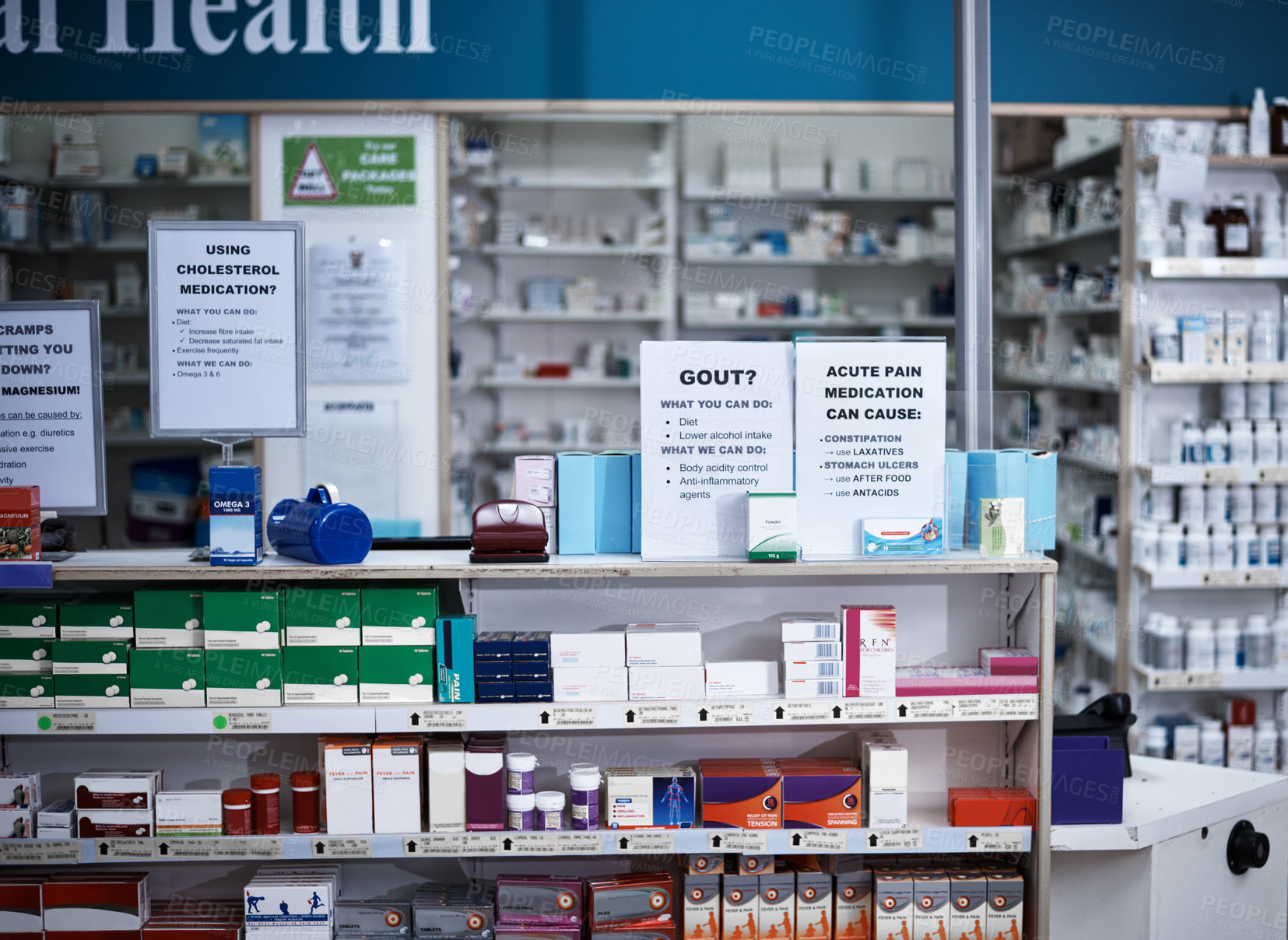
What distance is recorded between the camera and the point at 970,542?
9.31 ft

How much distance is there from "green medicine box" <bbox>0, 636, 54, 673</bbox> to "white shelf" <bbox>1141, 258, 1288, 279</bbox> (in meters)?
4.18

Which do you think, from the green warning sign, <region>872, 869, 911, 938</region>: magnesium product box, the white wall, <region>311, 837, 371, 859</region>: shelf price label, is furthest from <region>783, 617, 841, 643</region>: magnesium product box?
the green warning sign

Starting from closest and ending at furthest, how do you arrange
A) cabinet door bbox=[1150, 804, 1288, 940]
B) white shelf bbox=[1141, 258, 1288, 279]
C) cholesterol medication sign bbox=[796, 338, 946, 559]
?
cholesterol medication sign bbox=[796, 338, 946, 559], cabinet door bbox=[1150, 804, 1288, 940], white shelf bbox=[1141, 258, 1288, 279]

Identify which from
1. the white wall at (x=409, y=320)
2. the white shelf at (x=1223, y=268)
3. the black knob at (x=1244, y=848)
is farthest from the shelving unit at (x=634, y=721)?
the white shelf at (x=1223, y=268)

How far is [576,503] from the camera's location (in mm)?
2736

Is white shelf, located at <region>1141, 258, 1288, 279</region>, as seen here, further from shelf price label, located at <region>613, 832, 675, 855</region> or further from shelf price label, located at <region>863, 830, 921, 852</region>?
shelf price label, located at <region>613, 832, 675, 855</region>

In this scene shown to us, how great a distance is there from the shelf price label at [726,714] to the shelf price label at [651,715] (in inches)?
2.3

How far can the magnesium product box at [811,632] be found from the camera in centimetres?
266

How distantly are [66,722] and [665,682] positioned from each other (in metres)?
1.44

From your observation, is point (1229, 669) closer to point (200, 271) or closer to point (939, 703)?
point (939, 703)

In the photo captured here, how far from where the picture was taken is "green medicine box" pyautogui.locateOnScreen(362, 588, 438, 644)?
2.64 m

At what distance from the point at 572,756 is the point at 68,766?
4.39 feet

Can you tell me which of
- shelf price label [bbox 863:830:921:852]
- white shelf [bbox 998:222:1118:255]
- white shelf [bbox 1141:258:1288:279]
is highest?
white shelf [bbox 998:222:1118:255]

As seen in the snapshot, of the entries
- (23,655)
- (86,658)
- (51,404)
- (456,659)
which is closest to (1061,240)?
(456,659)
